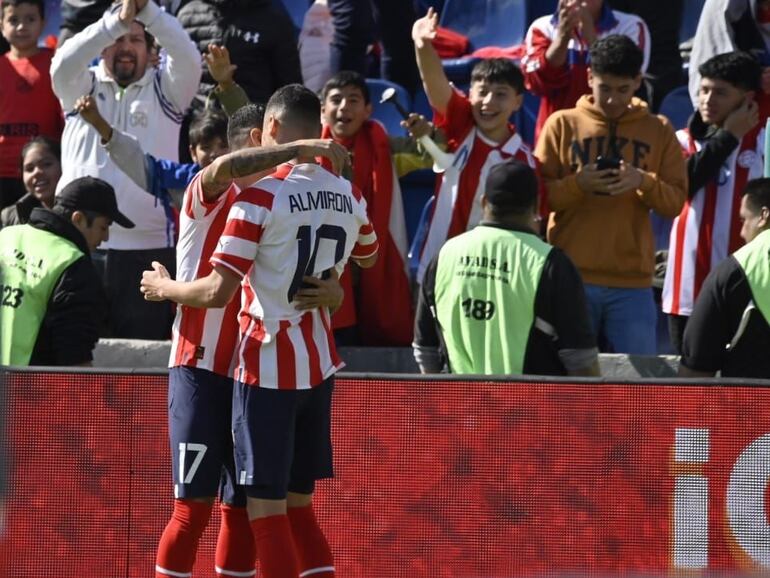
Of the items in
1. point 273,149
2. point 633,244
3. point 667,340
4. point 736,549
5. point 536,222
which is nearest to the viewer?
point 273,149

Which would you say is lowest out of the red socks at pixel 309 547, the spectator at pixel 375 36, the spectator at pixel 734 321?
the red socks at pixel 309 547

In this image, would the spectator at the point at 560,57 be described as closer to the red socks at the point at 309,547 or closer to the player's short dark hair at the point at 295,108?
the player's short dark hair at the point at 295,108

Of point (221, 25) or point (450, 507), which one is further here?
point (221, 25)

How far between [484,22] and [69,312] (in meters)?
4.42

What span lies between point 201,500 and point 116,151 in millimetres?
3218

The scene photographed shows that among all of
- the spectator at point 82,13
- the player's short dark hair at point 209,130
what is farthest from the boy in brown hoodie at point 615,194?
the spectator at point 82,13

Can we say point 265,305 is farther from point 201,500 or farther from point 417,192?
point 417,192

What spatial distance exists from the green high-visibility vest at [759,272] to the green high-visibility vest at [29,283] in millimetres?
3184

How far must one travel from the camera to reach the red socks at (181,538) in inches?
217

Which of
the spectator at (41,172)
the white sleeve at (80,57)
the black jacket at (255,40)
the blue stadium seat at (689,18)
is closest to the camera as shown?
the white sleeve at (80,57)

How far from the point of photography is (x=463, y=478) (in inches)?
248

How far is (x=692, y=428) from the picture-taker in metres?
6.19

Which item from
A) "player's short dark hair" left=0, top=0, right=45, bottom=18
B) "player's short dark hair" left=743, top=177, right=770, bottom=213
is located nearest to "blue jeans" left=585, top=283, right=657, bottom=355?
"player's short dark hair" left=743, top=177, right=770, bottom=213

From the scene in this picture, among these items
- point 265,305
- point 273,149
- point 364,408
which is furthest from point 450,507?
point 273,149
